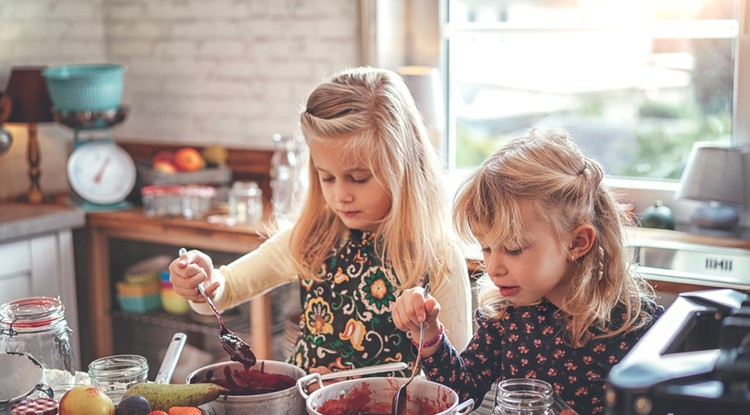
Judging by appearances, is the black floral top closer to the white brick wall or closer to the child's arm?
the child's arm

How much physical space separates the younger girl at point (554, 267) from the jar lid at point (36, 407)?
0.54 m

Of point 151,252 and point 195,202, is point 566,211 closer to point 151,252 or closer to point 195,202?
point 195,202

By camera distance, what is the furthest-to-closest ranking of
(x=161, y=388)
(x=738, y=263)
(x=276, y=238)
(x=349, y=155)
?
(x=738, y=263) → (x=276, y=238) → (x=349, y=155) → (x=161, y=388)

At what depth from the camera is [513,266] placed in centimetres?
149

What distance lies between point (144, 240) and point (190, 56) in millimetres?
811

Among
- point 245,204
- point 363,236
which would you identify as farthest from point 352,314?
point 245,204

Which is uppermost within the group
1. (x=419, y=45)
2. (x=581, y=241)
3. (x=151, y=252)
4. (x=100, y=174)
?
(x=419, y=45)

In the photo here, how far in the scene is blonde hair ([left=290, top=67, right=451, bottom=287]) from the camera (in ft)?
5.96

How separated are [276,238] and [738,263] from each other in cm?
125

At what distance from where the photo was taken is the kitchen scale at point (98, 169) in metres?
3.38

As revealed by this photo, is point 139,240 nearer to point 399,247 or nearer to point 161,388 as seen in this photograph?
point 399,247

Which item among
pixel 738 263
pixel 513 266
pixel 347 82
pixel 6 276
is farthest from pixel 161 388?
pixel 6 276

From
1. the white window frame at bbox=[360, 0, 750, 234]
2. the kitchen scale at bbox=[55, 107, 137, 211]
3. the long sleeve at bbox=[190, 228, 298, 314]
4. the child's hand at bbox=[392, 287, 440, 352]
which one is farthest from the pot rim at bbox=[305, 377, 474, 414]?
the kitchen scale at bbox=[55, 107, 137, 211]

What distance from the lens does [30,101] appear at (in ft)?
11.3
